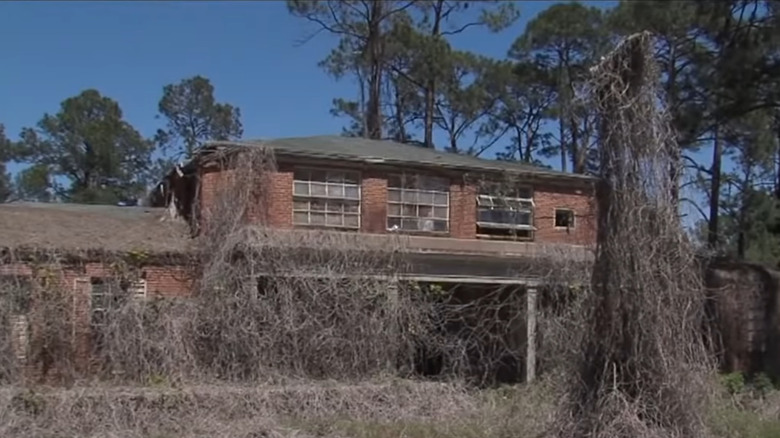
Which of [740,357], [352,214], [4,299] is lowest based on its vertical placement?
[740,357]

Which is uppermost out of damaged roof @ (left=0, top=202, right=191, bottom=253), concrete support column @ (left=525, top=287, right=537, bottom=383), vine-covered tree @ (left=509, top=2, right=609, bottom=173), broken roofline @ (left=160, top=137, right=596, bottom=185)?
vine-covered tree @ (left=509, top=2, right=609, bottom=173)

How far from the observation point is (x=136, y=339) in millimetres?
15812

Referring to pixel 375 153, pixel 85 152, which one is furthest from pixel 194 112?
pixel 375 153

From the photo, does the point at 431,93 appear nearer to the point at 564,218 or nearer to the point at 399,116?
the point at 399,116

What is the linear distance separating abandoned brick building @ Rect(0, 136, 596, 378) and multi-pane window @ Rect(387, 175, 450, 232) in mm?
23

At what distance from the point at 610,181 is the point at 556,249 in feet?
30.1

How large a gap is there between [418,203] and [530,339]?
16.0 feet

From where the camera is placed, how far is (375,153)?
22.4 metres

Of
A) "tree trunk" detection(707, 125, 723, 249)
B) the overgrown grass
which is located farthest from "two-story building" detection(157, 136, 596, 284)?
"tree trunk" detection(707, 125, 723, 249)

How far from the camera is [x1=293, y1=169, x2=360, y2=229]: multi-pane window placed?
20828 mm

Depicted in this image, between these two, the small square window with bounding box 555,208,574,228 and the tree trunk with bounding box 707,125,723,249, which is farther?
the tree trunk with bounding box 707,125,723,249

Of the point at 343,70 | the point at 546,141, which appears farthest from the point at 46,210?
the point at 546,141

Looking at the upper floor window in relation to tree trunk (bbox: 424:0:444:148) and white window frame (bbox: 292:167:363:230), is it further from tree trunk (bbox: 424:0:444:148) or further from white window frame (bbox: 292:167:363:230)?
tree trunk (bbox: 424:0:444:148)

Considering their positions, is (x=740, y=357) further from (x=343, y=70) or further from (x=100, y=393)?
(x=343, y=70)
